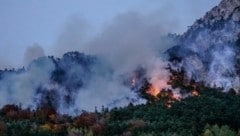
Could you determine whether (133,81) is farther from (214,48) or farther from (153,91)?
(214,48)

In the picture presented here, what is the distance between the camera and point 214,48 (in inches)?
2785

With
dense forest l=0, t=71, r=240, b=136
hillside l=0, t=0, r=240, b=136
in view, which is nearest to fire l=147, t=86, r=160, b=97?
hillside l=0, t=0, r=240, b=136

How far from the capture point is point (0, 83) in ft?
256

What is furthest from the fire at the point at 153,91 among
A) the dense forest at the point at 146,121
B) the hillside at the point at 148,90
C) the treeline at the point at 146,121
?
the treeline at the point at 146,121

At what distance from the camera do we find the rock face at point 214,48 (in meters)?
64.9

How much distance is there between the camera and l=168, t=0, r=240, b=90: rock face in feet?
213

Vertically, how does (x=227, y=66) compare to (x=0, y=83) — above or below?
below

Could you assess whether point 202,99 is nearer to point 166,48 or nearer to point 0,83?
point 166,48

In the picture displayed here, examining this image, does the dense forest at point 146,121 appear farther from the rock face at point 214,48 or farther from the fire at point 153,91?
the rock face at point 214,48

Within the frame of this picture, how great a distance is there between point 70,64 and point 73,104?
14072 millimetres

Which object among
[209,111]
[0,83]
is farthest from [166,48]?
[209,111]

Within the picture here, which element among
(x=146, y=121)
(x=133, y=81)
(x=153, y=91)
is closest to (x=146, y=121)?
(x=146, y=121)

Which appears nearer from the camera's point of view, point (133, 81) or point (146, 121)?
point (146, 121)

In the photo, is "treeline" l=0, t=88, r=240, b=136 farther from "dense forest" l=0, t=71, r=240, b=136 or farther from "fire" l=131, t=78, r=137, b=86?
"fire" l=131, t=78, r=137, b=86
